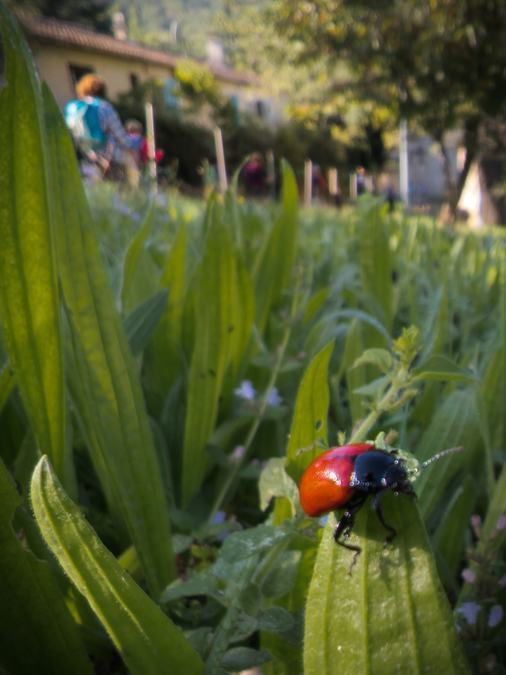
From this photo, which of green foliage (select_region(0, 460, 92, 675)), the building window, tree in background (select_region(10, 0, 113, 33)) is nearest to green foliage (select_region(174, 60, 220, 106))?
the building window

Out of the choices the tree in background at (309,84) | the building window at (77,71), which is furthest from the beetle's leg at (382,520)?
the building window at (77,71)

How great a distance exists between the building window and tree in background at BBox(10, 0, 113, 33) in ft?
32.1

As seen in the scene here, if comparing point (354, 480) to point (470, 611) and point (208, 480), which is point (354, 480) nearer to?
point (470, 611)

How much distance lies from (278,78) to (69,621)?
74.5 feet

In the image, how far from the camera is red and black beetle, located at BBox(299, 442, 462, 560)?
37 centimetres

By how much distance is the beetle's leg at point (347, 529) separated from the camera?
0.36m

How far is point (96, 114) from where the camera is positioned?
546 cm

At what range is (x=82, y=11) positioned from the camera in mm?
35781

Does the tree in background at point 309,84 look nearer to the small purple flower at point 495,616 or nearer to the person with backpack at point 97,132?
the person with backpack at point 97,132

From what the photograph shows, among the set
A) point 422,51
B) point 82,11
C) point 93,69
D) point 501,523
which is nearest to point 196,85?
point 93,69

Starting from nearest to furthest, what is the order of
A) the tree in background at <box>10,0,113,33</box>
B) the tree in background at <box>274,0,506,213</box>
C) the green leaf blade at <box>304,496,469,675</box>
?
1. the green leaf blade at <box>304,496,469,675</box>
2. the tree in background at <box>274,0,506,213</box>
3. the tree in background at <box>10,0,113,33</box>

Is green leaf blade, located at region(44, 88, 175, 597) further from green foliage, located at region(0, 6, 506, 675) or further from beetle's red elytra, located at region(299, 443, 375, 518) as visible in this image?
beetle's red elytra, located at region(299, 443, 375, 518)

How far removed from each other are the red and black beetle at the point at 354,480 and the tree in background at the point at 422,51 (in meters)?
11.8

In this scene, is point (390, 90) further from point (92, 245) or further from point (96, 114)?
point (92, 245)
